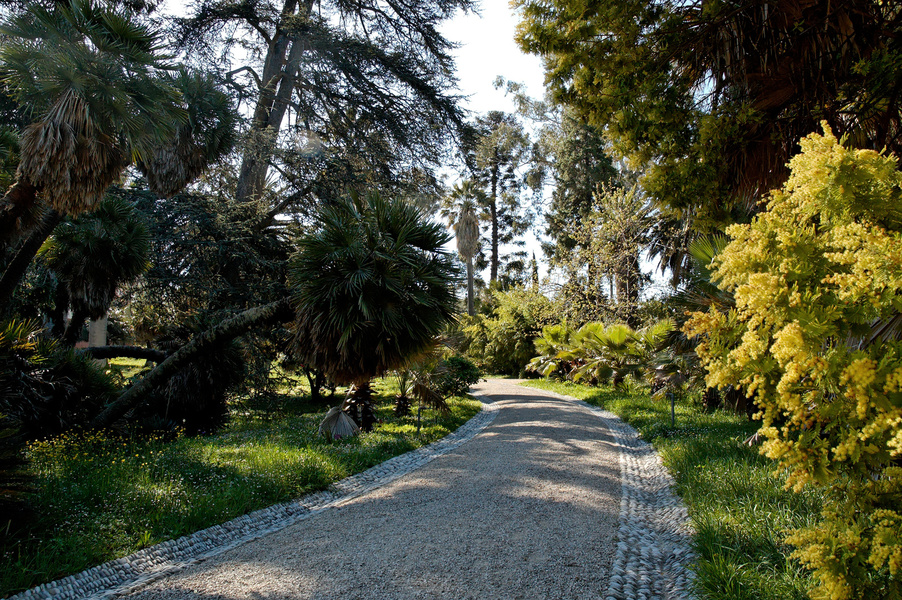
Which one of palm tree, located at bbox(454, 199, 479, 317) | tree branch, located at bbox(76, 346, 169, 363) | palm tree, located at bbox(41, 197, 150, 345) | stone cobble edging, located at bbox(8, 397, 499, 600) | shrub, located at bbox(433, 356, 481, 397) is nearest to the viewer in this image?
stone cobble edging, located at bbox(8, 397, 499, 600)

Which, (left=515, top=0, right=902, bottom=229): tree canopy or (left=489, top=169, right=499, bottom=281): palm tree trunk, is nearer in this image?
(left=515, top=0, right=902, bottom=229): tree canopy

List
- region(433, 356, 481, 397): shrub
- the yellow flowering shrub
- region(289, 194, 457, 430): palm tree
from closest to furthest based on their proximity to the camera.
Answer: the yellow flowering shrub < region(289, 194, 457, 430): palm tree < region(433, 356, 481, 397): shrub

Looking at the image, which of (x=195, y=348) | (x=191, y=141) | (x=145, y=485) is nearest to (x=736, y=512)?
(x=145, y=485)

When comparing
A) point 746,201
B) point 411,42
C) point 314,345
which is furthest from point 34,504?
point 411,42

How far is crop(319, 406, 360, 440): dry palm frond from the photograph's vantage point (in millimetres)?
8473

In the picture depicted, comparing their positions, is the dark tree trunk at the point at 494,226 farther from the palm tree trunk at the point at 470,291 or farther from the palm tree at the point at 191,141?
the palm tree at the point at 191,141

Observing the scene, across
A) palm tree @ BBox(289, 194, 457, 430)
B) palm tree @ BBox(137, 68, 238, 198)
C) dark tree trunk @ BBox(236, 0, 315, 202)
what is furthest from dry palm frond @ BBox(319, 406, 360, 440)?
dark tree trunk @ BBox(236, 0, 315, 202)

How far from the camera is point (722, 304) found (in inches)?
334

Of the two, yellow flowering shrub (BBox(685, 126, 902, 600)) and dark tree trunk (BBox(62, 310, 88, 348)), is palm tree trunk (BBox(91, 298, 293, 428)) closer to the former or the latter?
dark tree trunk (BBox(62, 310, 88, 348))

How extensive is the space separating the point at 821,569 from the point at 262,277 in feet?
40.1

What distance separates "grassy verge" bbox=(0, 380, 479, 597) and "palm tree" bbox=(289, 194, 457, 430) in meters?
1.39

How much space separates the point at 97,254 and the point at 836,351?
10375 millimetres

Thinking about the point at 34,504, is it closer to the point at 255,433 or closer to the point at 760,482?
the point at 255,433

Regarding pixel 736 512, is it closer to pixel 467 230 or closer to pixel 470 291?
pixel 467 230
